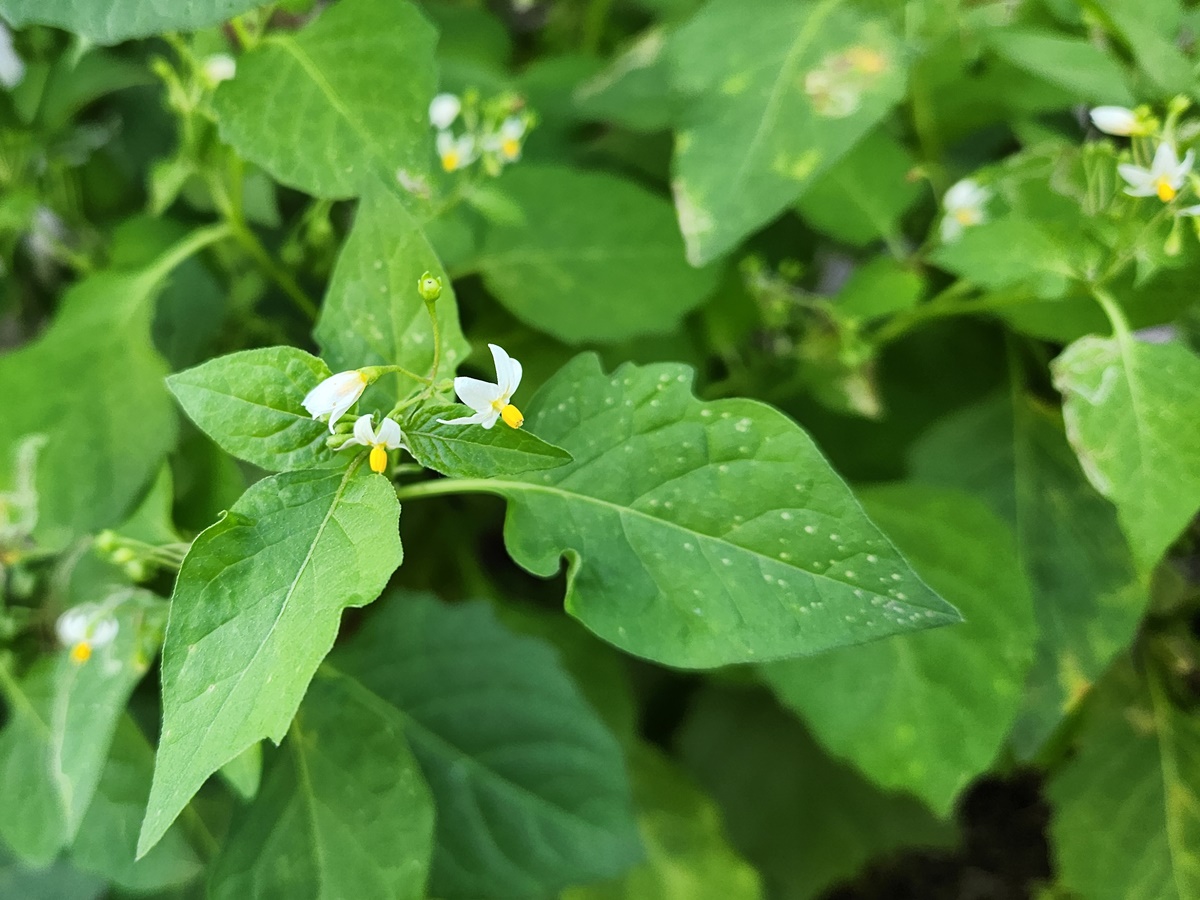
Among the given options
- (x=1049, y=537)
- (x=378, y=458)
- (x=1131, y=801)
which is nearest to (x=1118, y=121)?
(x=1049, y=537)

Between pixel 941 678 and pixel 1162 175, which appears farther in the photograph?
pixel 941 678

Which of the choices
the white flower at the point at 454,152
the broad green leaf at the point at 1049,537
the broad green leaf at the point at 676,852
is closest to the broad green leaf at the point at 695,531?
the white flower at the point at 454,152

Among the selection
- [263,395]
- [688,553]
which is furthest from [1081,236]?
[263,395]

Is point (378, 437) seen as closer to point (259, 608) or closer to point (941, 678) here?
point (259, 608)

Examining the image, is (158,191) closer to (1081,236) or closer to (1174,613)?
(1081,236)

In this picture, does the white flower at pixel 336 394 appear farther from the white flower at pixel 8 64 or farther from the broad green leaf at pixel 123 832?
the white flower at pixel 8 64

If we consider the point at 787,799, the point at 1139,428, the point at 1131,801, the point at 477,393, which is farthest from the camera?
the point at 787,799
